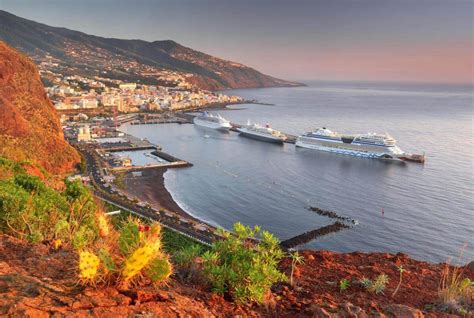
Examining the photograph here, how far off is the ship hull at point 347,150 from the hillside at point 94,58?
91574 millimetres

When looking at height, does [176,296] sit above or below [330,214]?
Answer: above

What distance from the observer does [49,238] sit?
4.89m

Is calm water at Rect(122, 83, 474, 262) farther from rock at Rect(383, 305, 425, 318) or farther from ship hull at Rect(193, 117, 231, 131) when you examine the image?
rock at Rect(383, 305, 425, 318)

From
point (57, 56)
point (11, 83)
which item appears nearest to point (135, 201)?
point (11, 83)

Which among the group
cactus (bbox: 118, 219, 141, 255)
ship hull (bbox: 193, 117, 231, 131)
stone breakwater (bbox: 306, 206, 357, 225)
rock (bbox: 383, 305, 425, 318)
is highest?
cactus (bbox: 118, 219, 141, 255)

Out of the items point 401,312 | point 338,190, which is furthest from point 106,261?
point 338,190

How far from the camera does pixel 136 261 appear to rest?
9.39 feet

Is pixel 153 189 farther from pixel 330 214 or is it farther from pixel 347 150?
pixel 347 150

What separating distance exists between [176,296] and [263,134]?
160ft

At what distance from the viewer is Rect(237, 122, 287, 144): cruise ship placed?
50188 millimetres

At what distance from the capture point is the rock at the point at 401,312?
3.58m

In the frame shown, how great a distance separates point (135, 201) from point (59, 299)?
69.6 ft

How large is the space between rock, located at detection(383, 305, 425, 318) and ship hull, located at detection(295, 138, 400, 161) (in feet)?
132

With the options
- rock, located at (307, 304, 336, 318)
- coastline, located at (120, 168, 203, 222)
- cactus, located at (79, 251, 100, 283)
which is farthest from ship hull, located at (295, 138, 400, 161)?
cactus, located at (79, 251, 100, 283)
